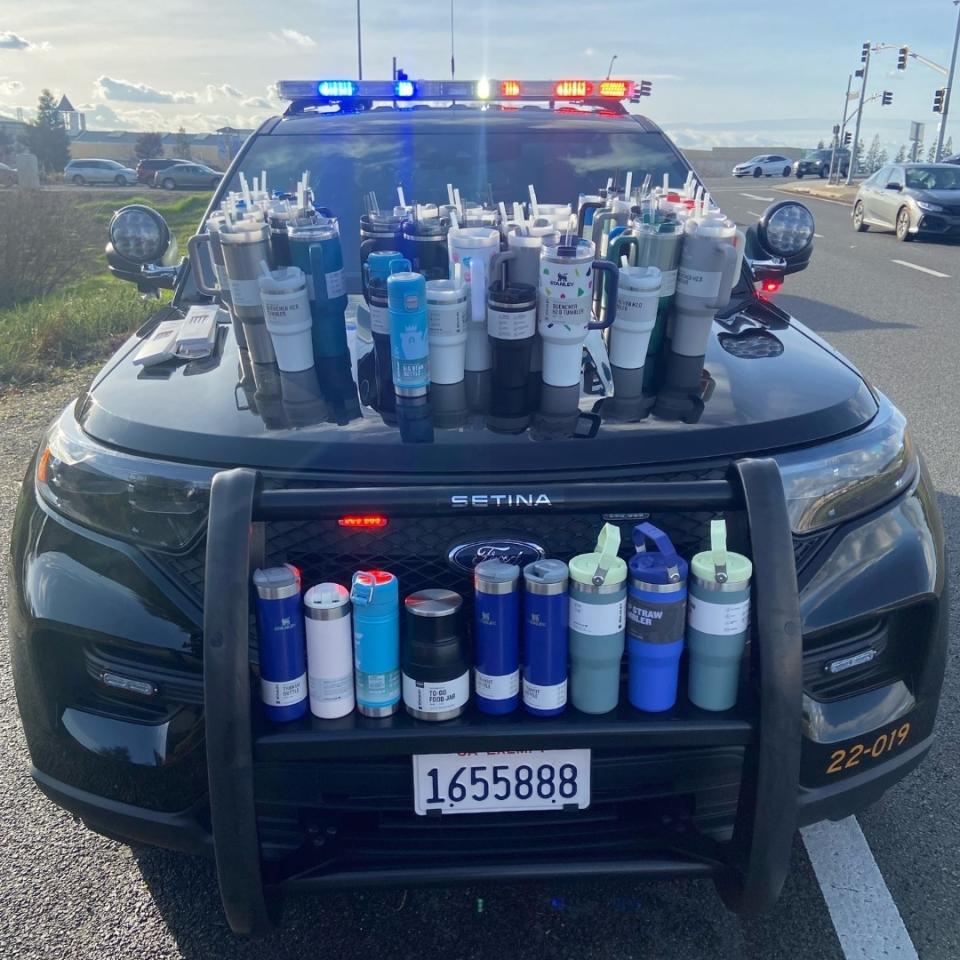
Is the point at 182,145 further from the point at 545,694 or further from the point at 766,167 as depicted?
the point at 545,694

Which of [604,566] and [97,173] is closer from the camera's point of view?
[604,566]

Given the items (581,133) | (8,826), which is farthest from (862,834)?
(581,133)

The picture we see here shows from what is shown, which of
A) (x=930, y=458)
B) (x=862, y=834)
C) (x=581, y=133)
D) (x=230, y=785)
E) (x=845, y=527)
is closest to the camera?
(x=230, y=785)

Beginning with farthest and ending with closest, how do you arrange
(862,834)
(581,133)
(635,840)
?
1. (581,133)
2. (862,834)
3. (635,840)

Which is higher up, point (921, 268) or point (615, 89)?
point (615, 89)

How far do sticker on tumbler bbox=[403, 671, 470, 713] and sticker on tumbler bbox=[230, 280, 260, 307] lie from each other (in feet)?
3.41

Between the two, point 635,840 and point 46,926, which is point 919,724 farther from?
point 46,926

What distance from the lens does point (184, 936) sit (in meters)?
2.33

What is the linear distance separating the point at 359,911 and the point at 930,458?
425cm

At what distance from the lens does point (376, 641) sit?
1.80 metres

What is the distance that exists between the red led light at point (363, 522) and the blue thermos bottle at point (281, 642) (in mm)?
154

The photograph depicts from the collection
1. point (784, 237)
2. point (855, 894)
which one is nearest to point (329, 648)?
point (855, 894)

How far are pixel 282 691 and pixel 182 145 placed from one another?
2964 inches

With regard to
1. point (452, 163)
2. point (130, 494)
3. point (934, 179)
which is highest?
point (452, 163)
